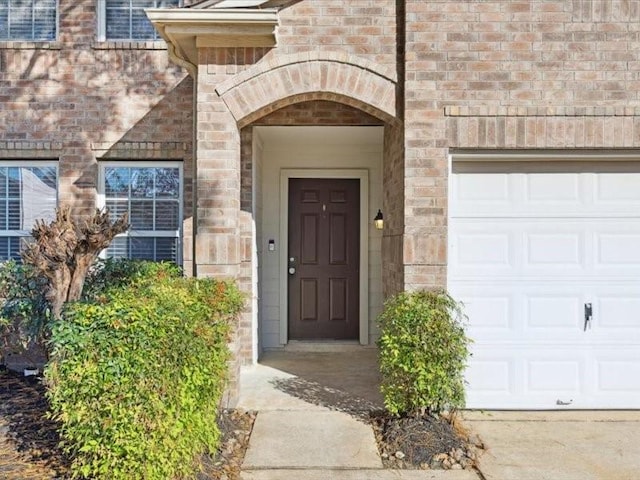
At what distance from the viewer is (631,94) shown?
444 centimetres

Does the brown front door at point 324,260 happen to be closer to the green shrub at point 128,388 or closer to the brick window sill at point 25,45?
the brick window sill at point 25,45

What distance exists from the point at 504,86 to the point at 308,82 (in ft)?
5.79

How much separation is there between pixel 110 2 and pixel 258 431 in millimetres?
5460

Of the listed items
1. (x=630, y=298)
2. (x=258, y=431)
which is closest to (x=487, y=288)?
(x=630, y=298)

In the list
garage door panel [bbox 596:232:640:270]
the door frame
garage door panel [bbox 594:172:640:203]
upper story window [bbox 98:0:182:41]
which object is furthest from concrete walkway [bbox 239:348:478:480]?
upper story window [bbox 98:0:182:41]

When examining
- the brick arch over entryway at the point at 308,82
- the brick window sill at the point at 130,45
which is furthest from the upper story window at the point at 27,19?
the brick arch over entryway at the point at 308,82

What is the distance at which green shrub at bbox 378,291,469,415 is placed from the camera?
4039 mm

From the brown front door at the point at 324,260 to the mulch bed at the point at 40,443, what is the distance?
9.53 feet

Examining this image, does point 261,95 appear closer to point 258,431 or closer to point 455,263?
point 455,263

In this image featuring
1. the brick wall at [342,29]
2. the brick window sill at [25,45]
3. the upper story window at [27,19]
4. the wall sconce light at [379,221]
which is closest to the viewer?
the brick wall at [342,29]

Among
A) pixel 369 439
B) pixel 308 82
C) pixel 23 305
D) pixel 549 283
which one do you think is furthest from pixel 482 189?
pixel 23 305

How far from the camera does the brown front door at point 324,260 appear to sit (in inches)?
290

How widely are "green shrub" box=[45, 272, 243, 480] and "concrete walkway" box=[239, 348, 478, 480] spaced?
0.84m

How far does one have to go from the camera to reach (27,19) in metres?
6.21
